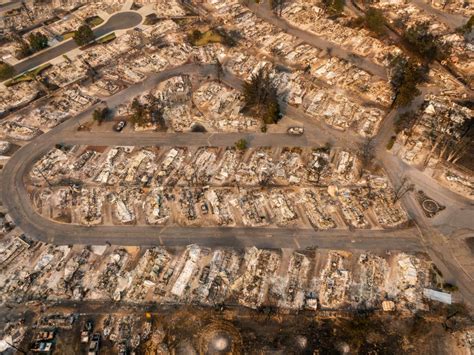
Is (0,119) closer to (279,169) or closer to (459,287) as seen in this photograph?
(279,169)

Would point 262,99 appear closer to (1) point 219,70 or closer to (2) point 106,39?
(1) point 219,70

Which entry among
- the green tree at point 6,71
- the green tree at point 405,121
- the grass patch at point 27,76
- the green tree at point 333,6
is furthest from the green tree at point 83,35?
the green tree at point 405,121

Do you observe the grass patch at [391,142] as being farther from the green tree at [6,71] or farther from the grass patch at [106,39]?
the green tree at [6,71]

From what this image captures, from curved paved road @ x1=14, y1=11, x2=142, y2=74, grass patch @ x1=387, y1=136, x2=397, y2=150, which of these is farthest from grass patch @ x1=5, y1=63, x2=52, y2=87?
grass patch @ x1=387, y1=136, x2=397, y2=150

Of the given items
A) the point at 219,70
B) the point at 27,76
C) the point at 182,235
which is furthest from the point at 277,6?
the point at 182,235

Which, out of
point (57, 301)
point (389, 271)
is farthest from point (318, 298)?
point (57, 301)
